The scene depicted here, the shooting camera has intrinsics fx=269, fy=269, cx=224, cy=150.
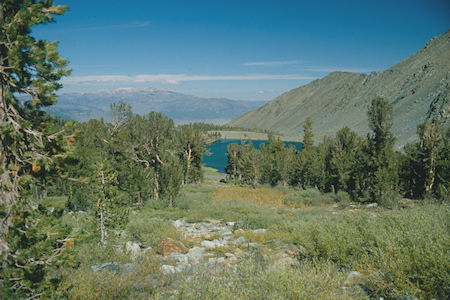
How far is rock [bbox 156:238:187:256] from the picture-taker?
868 centimetres

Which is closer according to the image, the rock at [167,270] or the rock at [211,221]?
the rock at [167,270]

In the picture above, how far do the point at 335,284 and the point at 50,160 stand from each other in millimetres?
5064

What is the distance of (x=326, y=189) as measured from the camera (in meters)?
29.2

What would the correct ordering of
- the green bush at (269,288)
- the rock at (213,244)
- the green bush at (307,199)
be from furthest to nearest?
the green bush at (307,199) → the rock at (213,244) → the green bush at (269,288)

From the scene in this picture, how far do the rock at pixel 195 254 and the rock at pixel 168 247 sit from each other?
0.33 m

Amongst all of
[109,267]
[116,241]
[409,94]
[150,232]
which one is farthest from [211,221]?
[409,94]

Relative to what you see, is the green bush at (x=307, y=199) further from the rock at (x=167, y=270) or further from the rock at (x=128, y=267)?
the rock at (x=128, y=267)

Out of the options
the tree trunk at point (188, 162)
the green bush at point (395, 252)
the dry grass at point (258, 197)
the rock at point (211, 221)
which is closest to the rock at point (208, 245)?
the green bush at point (395, 252)

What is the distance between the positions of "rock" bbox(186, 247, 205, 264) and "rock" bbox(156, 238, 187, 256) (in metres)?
0.33

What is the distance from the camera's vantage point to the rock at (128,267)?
19.5 ft

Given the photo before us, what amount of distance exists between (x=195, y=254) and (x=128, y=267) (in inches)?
108

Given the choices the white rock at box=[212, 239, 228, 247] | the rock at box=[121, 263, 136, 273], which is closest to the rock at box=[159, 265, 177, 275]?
the rock at box=[121, 263, 136, 273]

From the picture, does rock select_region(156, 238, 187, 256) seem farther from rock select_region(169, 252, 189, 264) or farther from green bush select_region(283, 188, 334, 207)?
green bush select_region(283, 188, 334, 207)

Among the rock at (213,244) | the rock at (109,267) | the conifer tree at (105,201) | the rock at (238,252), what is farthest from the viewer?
the rock at (213,244)
